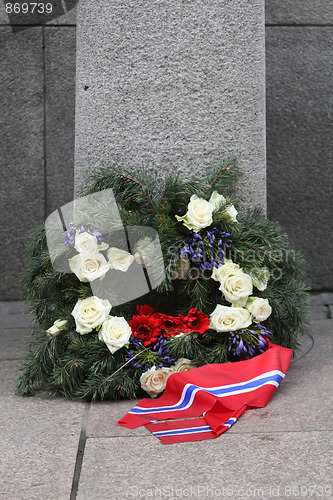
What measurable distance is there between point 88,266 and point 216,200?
0.71 meters

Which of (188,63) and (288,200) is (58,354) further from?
(288,200)

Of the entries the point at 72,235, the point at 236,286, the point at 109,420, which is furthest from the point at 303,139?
the point at 109,420

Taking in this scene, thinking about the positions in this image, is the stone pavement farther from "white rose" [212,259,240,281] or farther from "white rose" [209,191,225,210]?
"white rose" [209,191,225,210]

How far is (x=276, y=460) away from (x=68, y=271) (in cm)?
131

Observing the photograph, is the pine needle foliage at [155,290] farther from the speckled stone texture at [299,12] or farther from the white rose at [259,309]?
the speckled stone texture at [299,12]

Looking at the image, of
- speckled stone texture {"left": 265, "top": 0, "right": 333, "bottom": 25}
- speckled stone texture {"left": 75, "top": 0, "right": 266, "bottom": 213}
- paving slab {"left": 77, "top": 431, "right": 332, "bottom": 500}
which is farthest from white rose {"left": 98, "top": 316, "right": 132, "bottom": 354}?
speckled stone texture {"left": 265, "top": 0, "right": 333, "bottom": 25}

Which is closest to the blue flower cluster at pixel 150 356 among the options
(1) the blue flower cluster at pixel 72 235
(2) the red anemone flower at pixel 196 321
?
(2) the red anemone flower at pixel 196 321

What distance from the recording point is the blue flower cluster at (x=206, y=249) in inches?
99.6

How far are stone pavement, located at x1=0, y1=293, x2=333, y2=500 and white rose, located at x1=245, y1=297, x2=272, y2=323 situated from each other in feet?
1.11

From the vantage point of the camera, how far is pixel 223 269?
8.37 ft

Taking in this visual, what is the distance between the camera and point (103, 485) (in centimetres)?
162

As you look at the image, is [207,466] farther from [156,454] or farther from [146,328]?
[146,328]

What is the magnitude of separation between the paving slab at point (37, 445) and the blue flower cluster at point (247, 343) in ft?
2.41

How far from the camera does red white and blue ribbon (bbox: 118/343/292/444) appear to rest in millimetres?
2012
